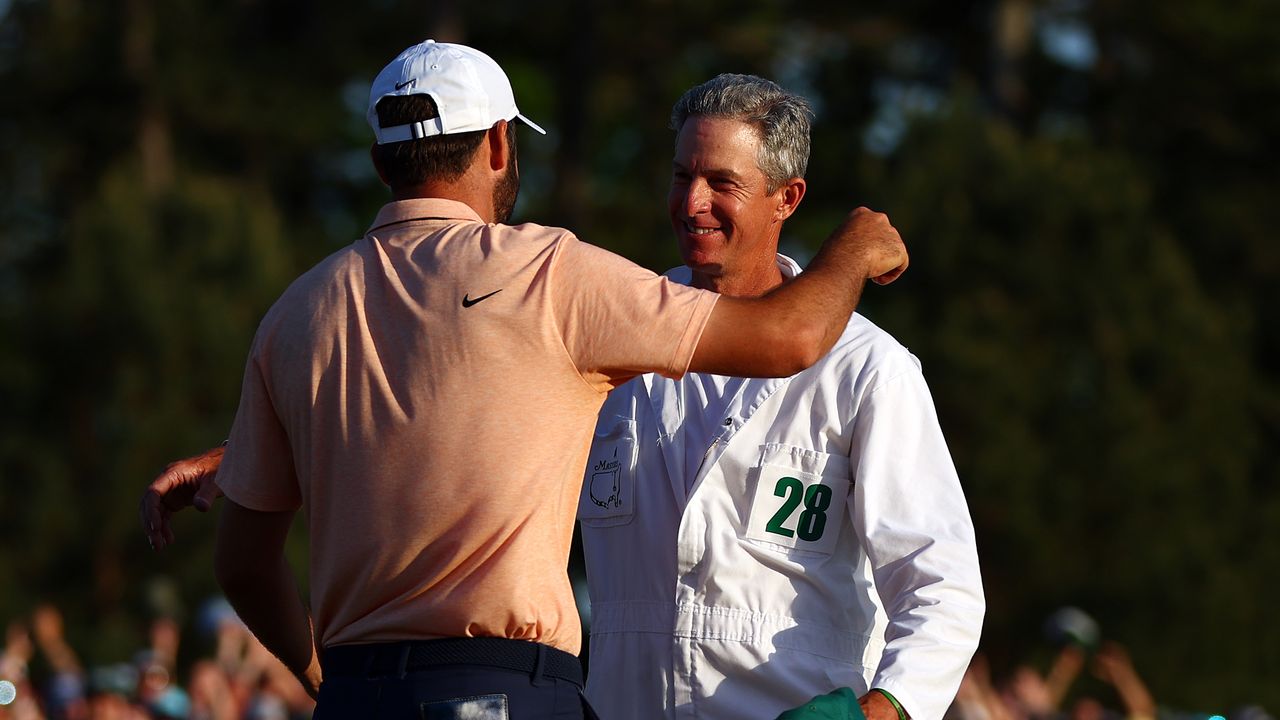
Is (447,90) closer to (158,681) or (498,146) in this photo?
(498,146)

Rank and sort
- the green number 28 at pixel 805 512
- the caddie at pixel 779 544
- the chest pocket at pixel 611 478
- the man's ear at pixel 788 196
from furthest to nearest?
the man's ear at pixel 788 196 → the chest pocket at pixel 611 478 → the green number 28 at pixel 805 512 → the caddie at pixel 779 544

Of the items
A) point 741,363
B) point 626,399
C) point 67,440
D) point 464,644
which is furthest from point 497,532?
point 67,440

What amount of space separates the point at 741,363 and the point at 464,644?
0.66m

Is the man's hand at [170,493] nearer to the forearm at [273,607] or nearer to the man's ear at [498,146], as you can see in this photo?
the forearm at [273,607]

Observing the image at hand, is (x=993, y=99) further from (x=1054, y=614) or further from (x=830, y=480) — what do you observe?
(x=830, y=480)

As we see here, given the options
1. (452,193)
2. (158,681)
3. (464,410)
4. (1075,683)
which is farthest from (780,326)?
(1075,683)

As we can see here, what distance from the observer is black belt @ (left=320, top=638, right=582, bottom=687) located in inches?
123

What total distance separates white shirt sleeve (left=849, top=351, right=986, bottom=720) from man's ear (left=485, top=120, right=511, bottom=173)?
0.90 metres

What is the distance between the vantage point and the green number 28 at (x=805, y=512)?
3826 millimetres

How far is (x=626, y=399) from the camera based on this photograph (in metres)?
4.21

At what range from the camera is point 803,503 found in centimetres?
383

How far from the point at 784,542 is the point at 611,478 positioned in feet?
1.50

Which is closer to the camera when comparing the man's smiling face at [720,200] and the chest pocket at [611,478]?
the chest pocket at [611,478]

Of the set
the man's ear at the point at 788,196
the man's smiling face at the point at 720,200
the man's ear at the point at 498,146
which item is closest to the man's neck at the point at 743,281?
the man's smiling face at the point at 720,200
